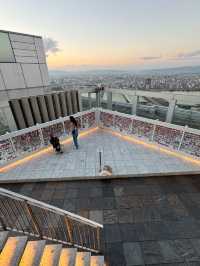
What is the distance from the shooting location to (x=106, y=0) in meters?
7.80

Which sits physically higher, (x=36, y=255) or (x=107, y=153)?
(x=36, y=255)

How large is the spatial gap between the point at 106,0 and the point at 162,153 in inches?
374

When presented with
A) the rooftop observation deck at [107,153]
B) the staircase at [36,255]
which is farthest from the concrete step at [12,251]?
the rooftop observation deck at [107,153]

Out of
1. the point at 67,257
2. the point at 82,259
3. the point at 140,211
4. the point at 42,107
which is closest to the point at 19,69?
the point at 42,107

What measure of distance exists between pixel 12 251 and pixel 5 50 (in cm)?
816

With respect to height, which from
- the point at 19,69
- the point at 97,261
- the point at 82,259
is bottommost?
the point at 97,261

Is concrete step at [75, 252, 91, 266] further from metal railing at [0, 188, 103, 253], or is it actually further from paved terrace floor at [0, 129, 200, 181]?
paved terrace floor at [0, 129, 200, 181]

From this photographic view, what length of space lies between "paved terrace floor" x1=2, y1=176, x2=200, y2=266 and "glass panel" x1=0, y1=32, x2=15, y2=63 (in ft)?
20.0

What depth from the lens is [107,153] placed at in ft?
20.3

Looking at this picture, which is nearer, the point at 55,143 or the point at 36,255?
the point at 36,255

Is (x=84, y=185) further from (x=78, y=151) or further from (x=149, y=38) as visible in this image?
(x=149, y=38)

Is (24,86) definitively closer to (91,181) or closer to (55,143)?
(55,143)

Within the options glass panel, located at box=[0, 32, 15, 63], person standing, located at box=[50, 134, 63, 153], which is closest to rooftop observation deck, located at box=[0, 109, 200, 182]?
person standing, located at box=[50, 134, 63, 153]

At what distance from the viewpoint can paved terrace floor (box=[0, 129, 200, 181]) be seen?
195 inches
